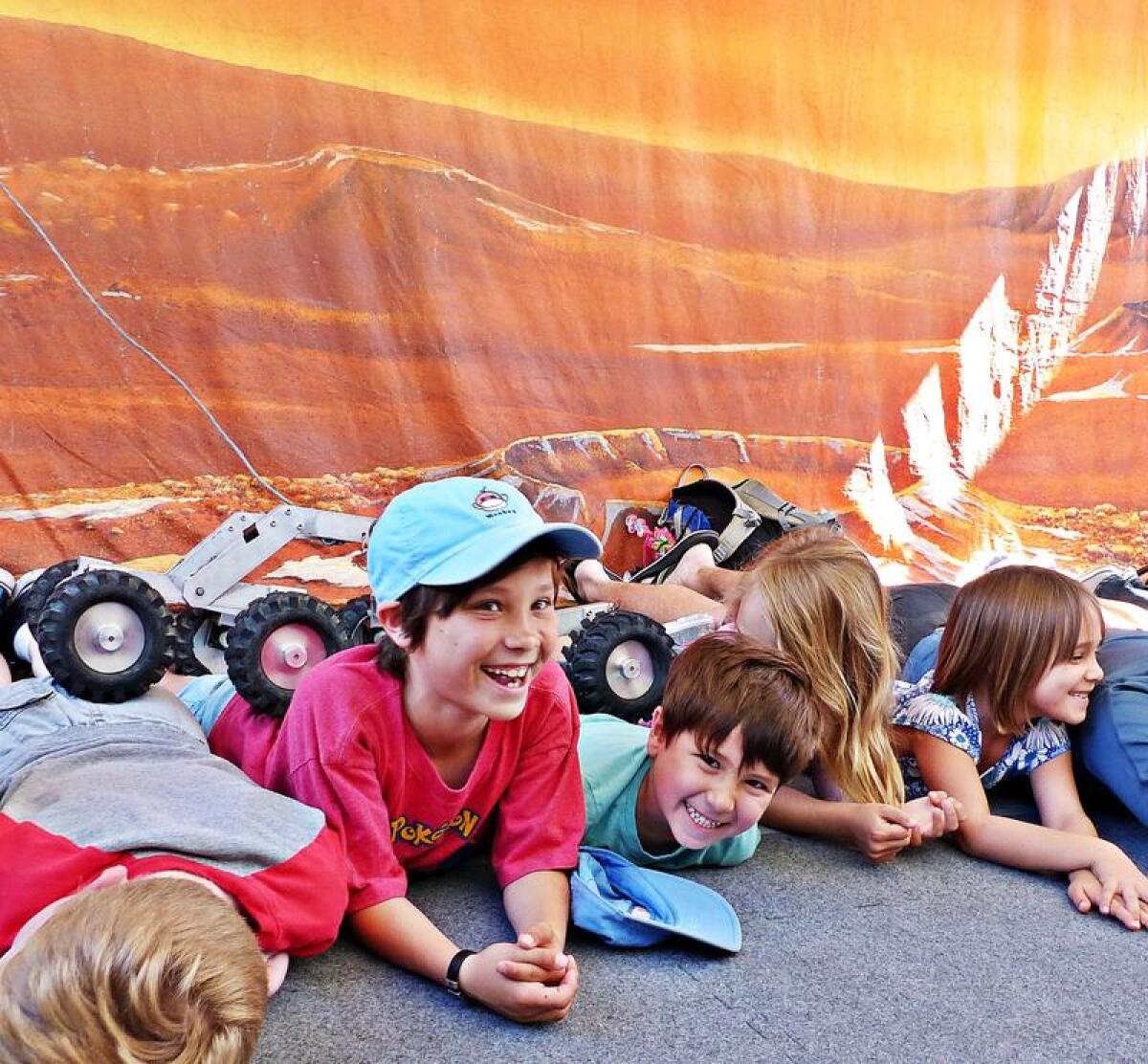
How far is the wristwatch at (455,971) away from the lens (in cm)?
131

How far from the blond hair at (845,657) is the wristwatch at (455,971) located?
70cm

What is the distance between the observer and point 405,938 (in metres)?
1.37

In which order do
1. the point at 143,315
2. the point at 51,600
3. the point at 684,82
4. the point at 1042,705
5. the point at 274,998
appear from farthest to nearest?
the point at 684,82
the point at 143,315
the point at 1042,705
the point at 51,600
the point at 274,998

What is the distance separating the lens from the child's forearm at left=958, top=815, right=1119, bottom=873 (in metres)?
1.77

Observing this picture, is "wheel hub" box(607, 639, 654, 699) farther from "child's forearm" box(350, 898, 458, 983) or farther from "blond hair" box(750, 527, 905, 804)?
"child's forearm" box(350, 898, 458, 983)

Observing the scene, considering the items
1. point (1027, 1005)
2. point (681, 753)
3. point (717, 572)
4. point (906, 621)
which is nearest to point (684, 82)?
point (717, 572)

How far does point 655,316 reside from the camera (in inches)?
142

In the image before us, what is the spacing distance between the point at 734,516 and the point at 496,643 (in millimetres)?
1830

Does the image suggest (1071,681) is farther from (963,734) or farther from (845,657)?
(845,657)

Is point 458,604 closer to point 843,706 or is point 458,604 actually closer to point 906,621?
point 843,706

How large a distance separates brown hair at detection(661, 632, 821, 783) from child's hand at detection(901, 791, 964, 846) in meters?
0.25

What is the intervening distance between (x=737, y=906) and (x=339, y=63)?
2.43m

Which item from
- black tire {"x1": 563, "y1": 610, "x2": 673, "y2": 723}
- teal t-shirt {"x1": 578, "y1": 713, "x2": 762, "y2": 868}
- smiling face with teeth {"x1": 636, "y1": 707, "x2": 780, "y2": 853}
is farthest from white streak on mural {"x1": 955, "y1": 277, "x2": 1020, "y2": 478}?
smiling face with teeth {"x1": 636, "y1": 707, "x2": 780, "y2": 853}

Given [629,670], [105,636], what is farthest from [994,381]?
[105,636]
